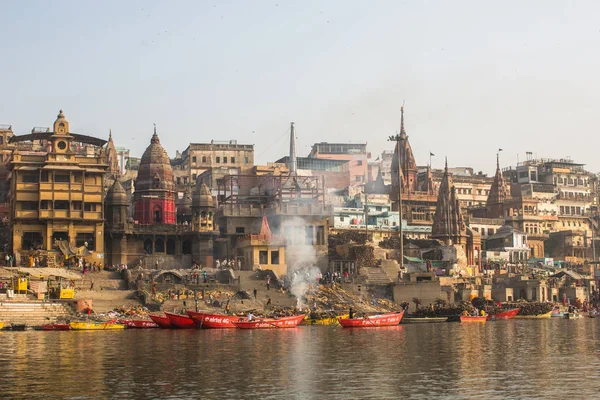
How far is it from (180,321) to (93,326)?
558cm

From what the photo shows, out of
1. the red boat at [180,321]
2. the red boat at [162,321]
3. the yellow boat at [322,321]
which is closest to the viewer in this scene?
the red boat at [180,321]

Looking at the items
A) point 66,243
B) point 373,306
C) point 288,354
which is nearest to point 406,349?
point 288,354

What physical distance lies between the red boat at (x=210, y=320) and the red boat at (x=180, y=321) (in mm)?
369

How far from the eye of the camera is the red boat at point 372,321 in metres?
70.9

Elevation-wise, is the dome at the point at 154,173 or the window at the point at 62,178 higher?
the dome at the point at 154,173

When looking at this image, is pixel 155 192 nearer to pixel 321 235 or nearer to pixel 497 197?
pixel 321 235

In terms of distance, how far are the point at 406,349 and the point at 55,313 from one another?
2760 cm

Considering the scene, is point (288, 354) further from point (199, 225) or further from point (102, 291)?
point (199, 225)

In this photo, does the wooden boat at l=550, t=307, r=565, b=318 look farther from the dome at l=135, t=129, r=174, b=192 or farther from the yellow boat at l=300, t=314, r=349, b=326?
the dome at l=135, t=129, r=174, b=192

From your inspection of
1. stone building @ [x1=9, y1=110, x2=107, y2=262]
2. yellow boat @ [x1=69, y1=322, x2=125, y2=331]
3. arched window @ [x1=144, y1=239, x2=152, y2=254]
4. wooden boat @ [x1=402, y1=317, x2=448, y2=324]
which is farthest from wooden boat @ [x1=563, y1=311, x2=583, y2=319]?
yellow boat @ [x1=69, y1=322, x2=125, y2=331]

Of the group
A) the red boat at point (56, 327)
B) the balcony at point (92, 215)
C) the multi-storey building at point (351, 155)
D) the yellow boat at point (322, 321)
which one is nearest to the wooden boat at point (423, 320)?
the yellow boat at point (322, 321)

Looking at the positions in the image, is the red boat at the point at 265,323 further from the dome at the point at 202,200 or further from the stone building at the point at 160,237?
the dome at the point at 202,200

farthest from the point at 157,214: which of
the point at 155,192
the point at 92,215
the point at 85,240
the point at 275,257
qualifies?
the point at 275,257

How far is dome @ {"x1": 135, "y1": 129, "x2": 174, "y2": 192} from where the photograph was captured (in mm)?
101875
